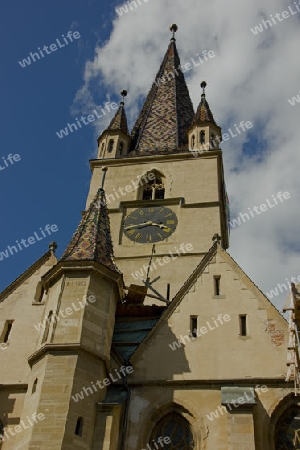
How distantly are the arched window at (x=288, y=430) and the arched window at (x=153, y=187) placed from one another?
13.1 metres

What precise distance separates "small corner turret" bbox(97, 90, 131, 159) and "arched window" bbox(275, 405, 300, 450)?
16.7 metres

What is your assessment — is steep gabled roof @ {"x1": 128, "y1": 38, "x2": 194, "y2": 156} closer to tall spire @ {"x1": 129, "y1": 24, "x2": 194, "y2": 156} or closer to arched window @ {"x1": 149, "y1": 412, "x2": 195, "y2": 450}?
tall spire @ {"x1": 129, "y1": 24, "x2": 194, "y2": 156}

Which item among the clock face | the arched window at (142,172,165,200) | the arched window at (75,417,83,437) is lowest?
the arched window at (75,417,83,437)

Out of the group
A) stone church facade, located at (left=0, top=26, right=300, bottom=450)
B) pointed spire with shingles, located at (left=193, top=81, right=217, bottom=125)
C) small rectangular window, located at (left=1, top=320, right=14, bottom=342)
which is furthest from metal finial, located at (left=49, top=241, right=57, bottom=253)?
pointed spire with shingles, located at (left=193, top=81, right=217, bottom=125)

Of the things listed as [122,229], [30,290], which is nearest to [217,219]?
[122,229]

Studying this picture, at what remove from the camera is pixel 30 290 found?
50.2ft

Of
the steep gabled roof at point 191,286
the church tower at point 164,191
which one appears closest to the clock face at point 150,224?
the church tower at point 164,191

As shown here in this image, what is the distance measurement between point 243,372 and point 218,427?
49.4 inches

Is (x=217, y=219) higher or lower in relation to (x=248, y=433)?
higher

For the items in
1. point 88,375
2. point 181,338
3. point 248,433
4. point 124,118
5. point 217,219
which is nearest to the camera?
point 248,433

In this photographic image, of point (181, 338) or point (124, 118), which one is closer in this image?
point (181, 338)

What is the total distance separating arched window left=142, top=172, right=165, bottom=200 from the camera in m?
24.1

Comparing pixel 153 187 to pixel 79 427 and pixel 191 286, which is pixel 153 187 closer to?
pixel 191 286

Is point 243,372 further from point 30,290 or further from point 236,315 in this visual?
point 30,290
